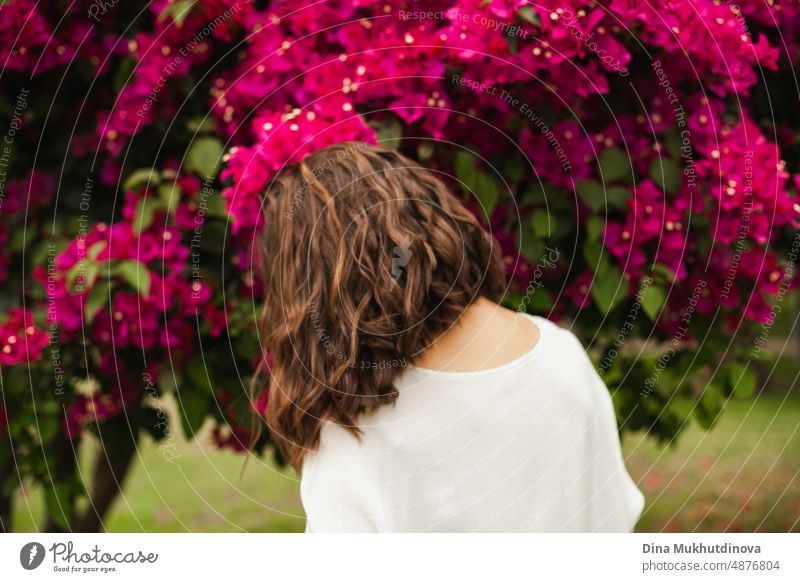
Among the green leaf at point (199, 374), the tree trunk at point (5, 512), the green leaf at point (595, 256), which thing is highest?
the green leaf at point (595, 256)

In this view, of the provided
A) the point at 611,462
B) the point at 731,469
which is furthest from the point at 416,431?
the point at 731,469

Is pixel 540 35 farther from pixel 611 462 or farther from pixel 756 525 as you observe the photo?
pixel 756 525

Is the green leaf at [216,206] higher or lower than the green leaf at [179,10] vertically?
lower

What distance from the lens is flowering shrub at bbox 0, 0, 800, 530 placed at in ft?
6.27

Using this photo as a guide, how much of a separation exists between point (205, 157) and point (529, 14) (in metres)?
0.97

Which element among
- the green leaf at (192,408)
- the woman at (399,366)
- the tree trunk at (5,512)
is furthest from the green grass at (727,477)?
the tree trunk at (5,512)

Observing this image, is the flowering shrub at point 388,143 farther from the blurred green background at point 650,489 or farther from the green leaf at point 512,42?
the blurred green background at point 650,489

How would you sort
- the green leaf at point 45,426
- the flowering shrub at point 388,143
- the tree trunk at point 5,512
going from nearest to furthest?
the flowering shrub at point 388,143, the green leaf at point 45,426, the tree trunk at point 5,512

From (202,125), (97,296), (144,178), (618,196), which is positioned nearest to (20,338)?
(97,296)

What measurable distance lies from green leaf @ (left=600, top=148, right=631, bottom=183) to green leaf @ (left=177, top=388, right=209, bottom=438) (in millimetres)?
1311

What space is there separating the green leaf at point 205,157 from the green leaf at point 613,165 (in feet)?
3.44
